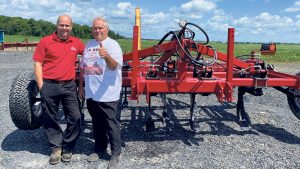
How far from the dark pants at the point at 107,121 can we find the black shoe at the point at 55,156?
1.65ft

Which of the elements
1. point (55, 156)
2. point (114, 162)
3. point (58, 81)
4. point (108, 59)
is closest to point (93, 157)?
point (114, 162)

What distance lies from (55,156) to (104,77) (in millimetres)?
1269

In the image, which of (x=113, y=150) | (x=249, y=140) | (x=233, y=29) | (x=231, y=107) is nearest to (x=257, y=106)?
(x=231, y=107)

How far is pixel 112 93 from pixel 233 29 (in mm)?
1900

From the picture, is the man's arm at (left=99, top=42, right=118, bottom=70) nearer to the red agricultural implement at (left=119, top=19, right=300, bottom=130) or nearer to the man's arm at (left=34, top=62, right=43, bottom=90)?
the red agricultural implement at (left=119, top=19, right=300, bottom=130)

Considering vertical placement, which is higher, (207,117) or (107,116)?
(107,116)

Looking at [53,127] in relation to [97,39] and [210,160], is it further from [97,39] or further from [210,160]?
[210,160]

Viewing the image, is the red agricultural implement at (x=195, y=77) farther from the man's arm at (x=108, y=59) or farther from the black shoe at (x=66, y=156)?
the black shoe at (x=66, y=156)

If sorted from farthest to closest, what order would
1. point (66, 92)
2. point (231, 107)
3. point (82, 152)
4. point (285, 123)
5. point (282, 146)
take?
1. point (231, 107)
2. point (285, 123)
3. point (282, 146)
4. point (82, 152)
5. point (66, 92)

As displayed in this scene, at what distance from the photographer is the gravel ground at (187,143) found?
168 inches

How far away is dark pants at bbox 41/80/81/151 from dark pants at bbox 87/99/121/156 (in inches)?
10.5

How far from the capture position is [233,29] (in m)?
4.50

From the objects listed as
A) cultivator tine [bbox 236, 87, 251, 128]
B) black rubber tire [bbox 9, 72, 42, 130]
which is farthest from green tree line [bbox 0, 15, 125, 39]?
black rubber tire [bbox 9, 72, 42, 130]

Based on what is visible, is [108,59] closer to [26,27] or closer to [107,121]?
[107,121]
